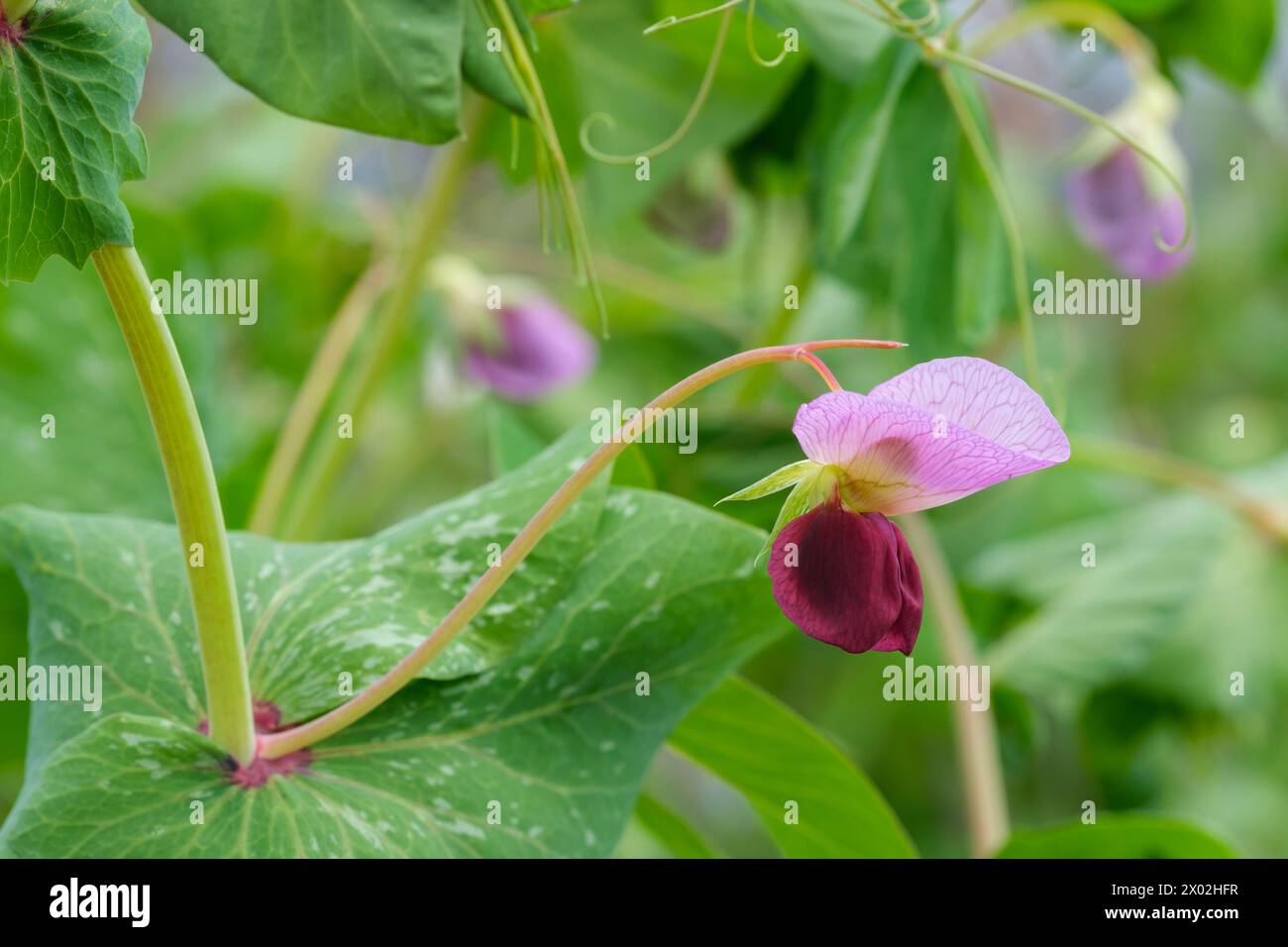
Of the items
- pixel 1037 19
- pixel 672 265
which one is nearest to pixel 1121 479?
pixel 672 265

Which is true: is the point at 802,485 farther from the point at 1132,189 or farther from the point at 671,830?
the point at 1132,189

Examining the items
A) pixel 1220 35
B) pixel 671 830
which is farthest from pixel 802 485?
pixel 1220 35

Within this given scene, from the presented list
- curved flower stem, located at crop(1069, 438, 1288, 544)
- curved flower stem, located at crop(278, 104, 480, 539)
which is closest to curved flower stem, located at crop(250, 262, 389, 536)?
curved flower stem, located at crop(278, 104, 480, 539)

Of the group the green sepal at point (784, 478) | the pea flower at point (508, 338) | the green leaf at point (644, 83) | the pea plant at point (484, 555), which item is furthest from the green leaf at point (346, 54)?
the pea flower at point (508, 338)

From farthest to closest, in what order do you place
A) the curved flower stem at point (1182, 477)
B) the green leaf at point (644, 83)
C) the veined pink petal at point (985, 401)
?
the curved flower stem at point (1182, 477) < the green leaf at point (644, 83) < the veined pink petal at point (985, 401)

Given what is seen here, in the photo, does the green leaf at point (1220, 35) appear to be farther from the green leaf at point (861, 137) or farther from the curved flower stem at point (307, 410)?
the curved flower stem at point (307, 410)

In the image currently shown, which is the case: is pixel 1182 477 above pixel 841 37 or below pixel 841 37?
below
